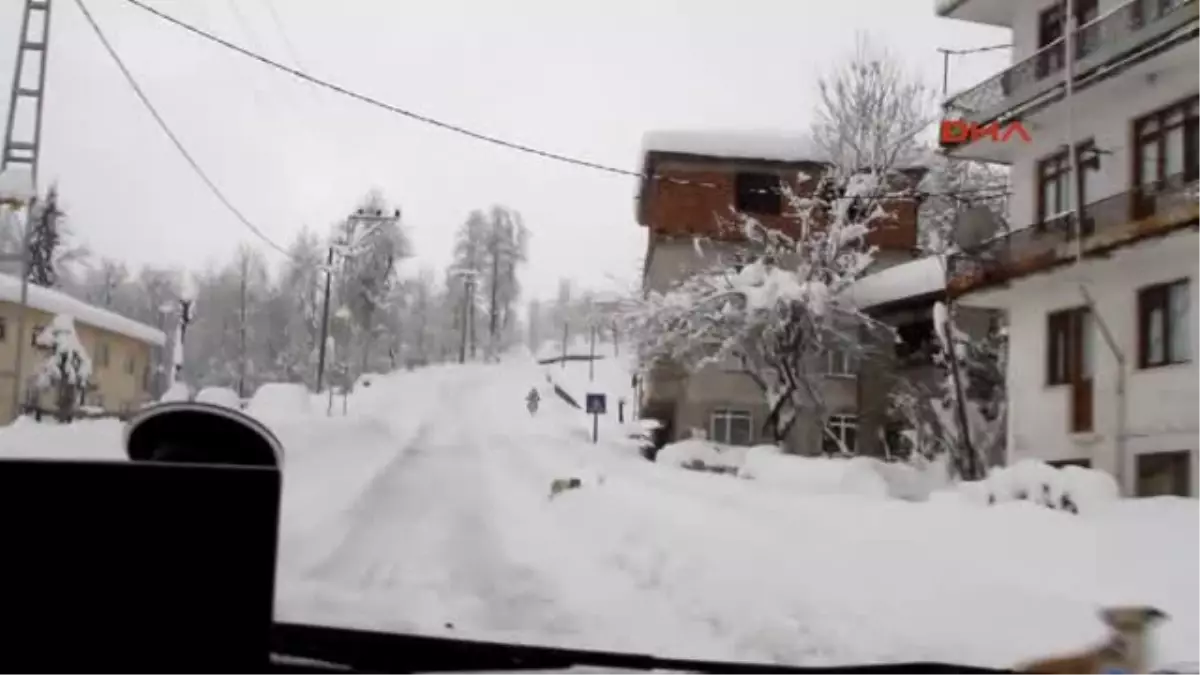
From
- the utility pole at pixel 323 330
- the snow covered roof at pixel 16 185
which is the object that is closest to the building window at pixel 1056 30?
the snow covered roof at pixel 16 185

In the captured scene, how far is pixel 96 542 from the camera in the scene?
173 cm

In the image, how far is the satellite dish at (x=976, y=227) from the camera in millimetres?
21312

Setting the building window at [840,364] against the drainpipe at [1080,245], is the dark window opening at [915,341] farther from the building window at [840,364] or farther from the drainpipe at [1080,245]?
the drainpipe at [1080,245]

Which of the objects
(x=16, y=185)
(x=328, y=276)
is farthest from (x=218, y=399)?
(x=328, y=276)

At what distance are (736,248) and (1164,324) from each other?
56.7 ft

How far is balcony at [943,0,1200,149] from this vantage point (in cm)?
1608

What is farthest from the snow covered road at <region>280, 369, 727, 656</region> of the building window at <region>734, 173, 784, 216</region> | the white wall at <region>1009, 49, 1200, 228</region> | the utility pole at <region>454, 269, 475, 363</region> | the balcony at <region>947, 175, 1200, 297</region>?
the utility pole at <region>454, 269, 475, 363</region>

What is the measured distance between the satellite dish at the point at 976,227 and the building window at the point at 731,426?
1294 centimetres

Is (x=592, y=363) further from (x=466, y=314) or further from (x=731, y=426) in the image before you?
(x=466, y=314)

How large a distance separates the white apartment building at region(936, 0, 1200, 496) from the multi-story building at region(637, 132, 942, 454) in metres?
12.1

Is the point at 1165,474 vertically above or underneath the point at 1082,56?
underneath

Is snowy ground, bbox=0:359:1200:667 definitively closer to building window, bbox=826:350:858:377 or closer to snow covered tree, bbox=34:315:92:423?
snow covered tree, bbox=34:315:92:423

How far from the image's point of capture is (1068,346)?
65.0 feet

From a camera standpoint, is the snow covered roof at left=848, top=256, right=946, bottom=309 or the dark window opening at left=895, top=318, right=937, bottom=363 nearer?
the snow covered roof at left=848, top=256, right=946, bottom=309
